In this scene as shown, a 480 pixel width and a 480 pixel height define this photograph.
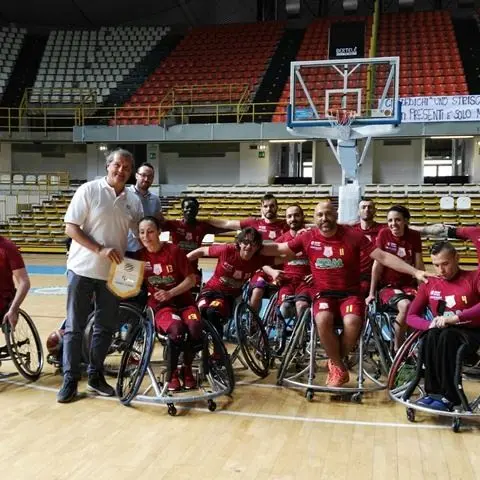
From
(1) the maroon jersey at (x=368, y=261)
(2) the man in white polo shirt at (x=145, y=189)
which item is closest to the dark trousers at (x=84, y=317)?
(2) the man in white polo shirt at (x=145, y=189)

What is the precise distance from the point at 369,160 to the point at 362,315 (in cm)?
1250

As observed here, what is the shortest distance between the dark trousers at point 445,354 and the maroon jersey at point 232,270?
1492 millimetres

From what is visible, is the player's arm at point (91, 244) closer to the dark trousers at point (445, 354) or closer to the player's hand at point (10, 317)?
the player's hand at point (10, 317)

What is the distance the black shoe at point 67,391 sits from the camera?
3473 mm

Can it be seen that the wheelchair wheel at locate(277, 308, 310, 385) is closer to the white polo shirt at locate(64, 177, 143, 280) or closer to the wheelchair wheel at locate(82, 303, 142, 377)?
the wheelchair wheel at locate(82, 303, 142, 377)

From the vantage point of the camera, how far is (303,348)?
425 cm

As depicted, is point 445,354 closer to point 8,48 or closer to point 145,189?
point 145,189

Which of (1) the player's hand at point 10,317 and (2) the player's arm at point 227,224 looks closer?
(1) the player's hand at point 10,317

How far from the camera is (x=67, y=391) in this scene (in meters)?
3.49

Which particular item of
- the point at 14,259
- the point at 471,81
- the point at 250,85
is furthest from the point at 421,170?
the point at 14,259

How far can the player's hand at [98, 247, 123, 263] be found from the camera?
10.8ft

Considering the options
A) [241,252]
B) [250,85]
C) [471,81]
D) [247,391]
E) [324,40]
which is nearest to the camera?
[247,391]

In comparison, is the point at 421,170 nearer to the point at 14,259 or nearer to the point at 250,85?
the point at 250,85

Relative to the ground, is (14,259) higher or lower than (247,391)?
higher
